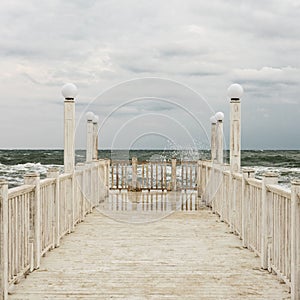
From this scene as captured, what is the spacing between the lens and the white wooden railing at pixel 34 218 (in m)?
4.03

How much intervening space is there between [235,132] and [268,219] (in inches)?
96.8

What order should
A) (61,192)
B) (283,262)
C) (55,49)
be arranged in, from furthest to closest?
(55,49), (61,192), (283,262)

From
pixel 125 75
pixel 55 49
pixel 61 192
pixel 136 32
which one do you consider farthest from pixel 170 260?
pixel 55 49

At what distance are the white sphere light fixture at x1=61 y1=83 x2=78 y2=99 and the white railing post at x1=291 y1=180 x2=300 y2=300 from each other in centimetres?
421

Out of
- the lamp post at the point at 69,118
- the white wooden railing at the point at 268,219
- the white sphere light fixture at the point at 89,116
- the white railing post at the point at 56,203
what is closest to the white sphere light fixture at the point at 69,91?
the lamp post at the point at 69,118

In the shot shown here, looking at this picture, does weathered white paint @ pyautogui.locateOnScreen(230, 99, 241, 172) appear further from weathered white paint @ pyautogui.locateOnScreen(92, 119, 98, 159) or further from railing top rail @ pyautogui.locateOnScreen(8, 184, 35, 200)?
weathered white paint @ pyautogui.locateOnScreen(92, 119, 98, 159)

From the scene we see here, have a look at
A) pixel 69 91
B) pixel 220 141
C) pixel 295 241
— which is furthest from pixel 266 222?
pixel 220 141

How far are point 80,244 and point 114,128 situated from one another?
7025 mm

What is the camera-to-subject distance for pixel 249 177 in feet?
20.7

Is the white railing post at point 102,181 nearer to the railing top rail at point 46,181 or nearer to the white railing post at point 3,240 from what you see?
the railing top rail at point 46,181

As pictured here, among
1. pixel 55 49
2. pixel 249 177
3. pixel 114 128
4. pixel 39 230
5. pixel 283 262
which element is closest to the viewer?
pixel 283 262

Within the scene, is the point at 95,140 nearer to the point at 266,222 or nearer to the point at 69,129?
the point at 69,129

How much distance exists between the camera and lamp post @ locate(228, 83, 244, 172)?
7.45m

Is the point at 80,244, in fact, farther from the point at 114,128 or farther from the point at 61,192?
the point at 114,128
